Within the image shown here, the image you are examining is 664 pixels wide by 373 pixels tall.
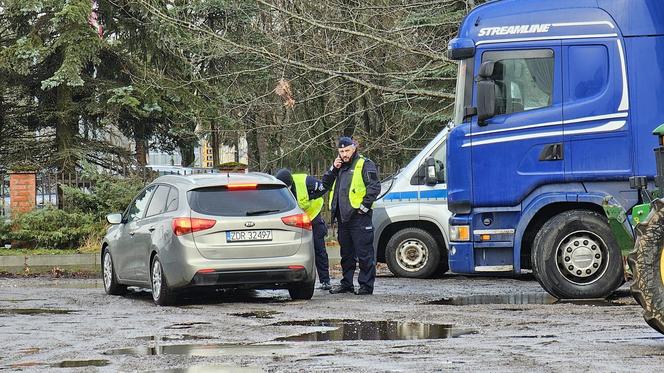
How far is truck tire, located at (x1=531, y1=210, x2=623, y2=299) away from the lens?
13.0 meters

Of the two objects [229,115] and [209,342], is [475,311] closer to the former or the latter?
[209,342]

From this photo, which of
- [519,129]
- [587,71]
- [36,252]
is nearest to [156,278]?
[519,129]

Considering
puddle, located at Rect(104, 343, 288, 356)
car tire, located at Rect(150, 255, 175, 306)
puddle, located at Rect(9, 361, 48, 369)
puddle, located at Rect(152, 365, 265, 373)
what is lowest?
puddle, located at Rect(152, 365, 265, 373)

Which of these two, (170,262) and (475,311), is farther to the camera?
(170,262)

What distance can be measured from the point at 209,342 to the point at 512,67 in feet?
17.8

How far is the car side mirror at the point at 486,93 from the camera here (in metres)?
13.5

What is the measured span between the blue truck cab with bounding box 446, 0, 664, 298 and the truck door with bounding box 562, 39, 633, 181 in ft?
0.03

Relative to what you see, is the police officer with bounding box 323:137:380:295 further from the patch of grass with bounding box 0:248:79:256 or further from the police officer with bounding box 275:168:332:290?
the patch of grass with bounding box 0:248:79:256

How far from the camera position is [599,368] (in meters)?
7.85

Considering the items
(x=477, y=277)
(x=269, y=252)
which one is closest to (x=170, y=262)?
(x=269, y=252)

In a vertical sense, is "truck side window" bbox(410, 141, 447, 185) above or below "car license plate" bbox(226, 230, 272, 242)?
above

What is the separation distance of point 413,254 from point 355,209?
314 cm

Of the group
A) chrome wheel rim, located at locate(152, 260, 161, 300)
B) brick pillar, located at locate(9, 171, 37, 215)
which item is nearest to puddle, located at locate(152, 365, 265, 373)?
chrome wheel rim, located at locate(152, 260, 161, 300)

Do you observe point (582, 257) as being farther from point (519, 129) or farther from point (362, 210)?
point (362, 210)
